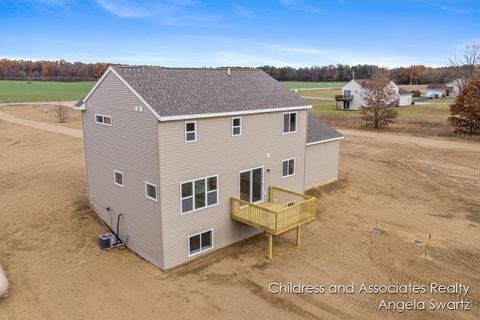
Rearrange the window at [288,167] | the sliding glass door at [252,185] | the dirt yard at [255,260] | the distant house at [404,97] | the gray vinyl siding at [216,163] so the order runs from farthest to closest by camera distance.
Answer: the distant house at [404,97]
the window at [288,167]
the sliding glass door at [252,185]
the gray vinyl siding at [216,163]
the dirt yard at [255,260]

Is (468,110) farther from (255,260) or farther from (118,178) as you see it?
(118,178)

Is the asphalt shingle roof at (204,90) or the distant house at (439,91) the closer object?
the asphalt shingle roof at (204,90)

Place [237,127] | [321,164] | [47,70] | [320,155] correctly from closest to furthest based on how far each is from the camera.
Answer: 1. [237,127]
2. [320,155]
3. [321,164]
4. [47,70]

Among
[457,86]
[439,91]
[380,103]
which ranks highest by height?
[457,86]

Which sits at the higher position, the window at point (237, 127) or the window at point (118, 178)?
the window at point (237, 127)

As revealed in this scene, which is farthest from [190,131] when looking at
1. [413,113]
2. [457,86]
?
[457,86]

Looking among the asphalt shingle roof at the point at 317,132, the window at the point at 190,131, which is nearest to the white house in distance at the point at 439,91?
the asphalt shingle roof at the point at 317,132

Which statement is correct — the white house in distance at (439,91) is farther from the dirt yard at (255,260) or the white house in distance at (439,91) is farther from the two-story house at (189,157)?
the two-story house at (189,157)
